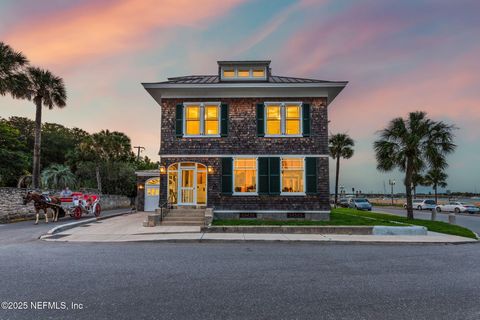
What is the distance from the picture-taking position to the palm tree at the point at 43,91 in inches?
942

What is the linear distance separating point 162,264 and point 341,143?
136 ft

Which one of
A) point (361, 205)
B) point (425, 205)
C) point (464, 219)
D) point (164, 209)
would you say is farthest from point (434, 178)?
point (164, 209)

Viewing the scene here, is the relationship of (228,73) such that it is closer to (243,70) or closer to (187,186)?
(243,70)

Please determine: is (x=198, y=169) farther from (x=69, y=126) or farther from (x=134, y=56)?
(x=69, y=126)

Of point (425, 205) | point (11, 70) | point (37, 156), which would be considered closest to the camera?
point (11, 70)

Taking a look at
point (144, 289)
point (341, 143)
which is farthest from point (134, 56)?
point (341, 143)

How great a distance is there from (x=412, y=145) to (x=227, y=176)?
12.2 m

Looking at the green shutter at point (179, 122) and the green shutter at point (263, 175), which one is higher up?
the green shutter at point (179, 122)

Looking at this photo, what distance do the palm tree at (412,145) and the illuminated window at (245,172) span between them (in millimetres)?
9210

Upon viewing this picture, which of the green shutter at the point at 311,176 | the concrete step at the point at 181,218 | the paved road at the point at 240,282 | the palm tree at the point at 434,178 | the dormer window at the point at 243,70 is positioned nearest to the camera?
the paved road at the point at 240,282

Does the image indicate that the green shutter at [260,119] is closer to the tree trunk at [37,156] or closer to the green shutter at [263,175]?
the green shutter at [263,175]

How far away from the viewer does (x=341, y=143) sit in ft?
147

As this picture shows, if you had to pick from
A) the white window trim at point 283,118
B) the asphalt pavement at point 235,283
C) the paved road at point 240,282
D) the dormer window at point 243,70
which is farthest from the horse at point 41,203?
the white window trim at point 283,118

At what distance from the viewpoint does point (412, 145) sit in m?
19.7
